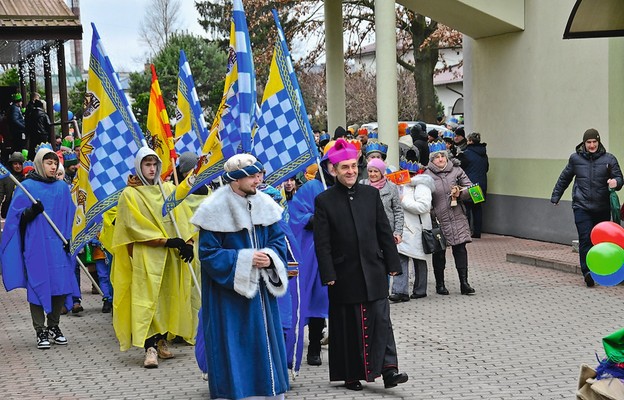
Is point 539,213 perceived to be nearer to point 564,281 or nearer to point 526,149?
point 526,149

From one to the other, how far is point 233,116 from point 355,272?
181 cm

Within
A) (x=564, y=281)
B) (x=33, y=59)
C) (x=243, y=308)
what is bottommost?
(x=564, y=281)

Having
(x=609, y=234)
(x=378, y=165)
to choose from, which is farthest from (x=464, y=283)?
(x=609, y=234)

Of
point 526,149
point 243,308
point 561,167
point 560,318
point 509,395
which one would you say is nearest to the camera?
point 243,308

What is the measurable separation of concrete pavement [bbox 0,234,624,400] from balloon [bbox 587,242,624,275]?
205 cm

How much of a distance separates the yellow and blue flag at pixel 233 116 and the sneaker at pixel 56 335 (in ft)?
Answer: 7.92

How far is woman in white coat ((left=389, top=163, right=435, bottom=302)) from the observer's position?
12.4 m

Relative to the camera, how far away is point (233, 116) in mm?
8906

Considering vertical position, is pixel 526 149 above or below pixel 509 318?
above

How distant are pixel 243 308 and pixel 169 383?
1854 millimetres

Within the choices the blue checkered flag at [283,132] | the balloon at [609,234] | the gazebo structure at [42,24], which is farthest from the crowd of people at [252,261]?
the gazebo structure at [42,24]

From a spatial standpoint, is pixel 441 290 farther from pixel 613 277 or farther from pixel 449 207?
pixel 613 277

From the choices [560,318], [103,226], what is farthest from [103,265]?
[560,318]

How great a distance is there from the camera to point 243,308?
709 centimetres
